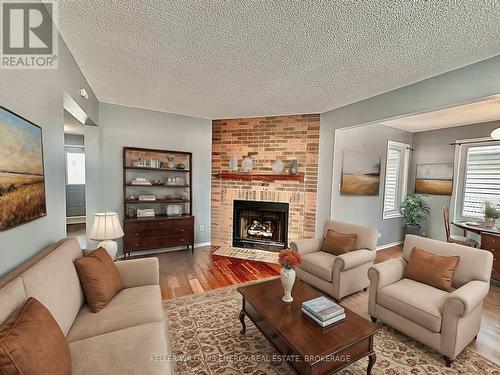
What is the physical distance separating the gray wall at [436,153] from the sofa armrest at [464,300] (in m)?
3.42

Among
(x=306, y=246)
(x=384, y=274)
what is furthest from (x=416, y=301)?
(x=306, y=246)

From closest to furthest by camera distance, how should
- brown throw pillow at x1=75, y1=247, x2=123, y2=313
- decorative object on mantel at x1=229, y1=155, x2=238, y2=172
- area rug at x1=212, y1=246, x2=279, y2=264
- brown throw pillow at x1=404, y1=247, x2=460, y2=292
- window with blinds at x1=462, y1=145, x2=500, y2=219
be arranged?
brown throw pillow at x1=75, y1=247, x2=123, y2=313 < brown throw pillow at x1=404, y1=247, x2=460, y2=292 < window with blinds at x1=462, y1=145, x2=500, y2=219 < area rug at x1=212, y1=246, x2=279, y2=264 < decorative object on mantel at x1=229, y1=155, x2=238, y2=172

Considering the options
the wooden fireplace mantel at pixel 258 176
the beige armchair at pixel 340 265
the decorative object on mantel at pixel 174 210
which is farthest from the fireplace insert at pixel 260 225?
the beige armchair at pixel 340 265

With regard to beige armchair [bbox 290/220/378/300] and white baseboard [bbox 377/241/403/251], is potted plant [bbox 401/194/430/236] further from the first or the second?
beige armchair [bbox 290/220/378/300]

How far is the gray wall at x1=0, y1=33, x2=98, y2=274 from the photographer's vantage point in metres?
1.34

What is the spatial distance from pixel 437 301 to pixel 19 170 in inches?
126

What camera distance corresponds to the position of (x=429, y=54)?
2076 millimetres

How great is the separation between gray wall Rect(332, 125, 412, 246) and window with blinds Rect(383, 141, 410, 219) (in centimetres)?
15

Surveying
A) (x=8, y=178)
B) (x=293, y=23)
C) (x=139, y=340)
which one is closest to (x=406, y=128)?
(x=293, y=23)

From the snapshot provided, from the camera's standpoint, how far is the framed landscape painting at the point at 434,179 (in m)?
4.49

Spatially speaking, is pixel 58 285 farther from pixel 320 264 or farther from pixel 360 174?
pixel 360 174

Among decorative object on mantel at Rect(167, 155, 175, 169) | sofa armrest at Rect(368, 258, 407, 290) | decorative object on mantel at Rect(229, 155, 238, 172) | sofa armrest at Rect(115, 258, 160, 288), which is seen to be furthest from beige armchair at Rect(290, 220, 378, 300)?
decorative object on mantel at Rect(167, 155, 175, 169)

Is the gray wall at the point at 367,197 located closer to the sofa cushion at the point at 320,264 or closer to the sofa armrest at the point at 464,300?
the sofa cushion at the point at 320,264

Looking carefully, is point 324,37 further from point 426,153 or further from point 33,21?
point 426,153
